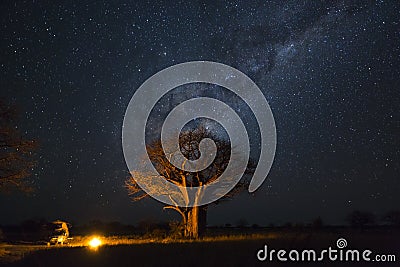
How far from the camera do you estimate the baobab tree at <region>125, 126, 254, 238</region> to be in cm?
3250

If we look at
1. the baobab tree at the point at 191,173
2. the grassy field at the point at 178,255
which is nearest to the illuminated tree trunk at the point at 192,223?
the baobab tree at the point at 191,173

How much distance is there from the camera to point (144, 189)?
109ft

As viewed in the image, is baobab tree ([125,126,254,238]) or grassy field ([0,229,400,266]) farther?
baobab tree ([125,126,254,238])

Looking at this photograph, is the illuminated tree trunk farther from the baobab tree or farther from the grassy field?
the grassy field

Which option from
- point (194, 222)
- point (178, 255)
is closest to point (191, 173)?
point (194, 222)

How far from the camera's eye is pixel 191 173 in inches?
1284

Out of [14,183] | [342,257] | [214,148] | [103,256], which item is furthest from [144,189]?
[342,257]

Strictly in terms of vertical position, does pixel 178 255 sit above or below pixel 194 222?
below

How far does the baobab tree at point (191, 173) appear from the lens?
1280 inches

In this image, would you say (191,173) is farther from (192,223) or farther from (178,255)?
(178,255)

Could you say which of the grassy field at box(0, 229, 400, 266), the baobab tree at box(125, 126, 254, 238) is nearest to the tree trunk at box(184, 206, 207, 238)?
the baobab tree at box(125, 126, 254, 238)

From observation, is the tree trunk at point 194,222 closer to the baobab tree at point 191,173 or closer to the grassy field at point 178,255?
the baobab tree at point 191,173

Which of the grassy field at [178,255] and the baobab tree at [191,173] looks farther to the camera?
the baobab tree at [191,173]

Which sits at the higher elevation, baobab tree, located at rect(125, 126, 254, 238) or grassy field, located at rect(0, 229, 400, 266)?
baobab tree, located at rect(125, 126, 254, 238)
